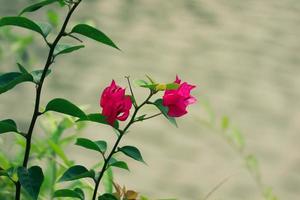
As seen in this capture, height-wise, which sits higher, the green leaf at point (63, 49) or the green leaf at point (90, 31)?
the green leaf at point (90, 31)

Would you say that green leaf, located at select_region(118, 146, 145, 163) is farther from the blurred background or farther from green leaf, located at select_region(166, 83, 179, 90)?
the blurred background

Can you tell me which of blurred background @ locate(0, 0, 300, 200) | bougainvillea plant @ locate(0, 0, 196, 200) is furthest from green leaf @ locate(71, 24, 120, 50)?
blurred background @ locate(0, 0, 300, 200)

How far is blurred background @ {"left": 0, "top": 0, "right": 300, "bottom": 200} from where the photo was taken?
89.5 inches

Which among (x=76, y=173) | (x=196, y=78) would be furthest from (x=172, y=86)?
(x=196, y=78)

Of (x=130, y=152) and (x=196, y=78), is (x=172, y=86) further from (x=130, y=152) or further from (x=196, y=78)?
(x=196, y=78)

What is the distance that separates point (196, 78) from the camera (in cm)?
286

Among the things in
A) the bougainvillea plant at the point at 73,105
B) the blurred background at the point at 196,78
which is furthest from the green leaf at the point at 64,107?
the blurred background at the point at 196,78

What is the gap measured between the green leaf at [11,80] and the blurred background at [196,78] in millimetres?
968

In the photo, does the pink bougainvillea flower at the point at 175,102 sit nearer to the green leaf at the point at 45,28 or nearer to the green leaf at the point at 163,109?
the green leaf at the point at 163,109

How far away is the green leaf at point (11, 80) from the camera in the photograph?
2.17ft

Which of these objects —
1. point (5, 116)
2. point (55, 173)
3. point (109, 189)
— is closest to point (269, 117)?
point (5, 116)

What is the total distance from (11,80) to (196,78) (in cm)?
221

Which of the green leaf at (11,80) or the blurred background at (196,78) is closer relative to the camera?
the green leaf at (11,80)

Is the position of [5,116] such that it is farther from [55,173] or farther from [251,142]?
[55,173]
